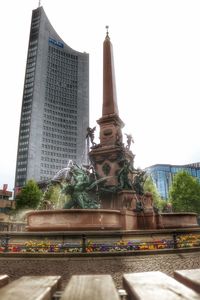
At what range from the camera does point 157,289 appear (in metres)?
1.60

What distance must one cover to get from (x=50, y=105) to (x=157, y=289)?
456 feet

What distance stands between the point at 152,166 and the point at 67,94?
6406cm

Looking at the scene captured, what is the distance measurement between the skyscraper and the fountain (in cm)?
10177

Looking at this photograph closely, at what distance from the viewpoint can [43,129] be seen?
13025 centimetres

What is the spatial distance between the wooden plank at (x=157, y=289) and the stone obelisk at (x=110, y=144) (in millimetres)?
18450

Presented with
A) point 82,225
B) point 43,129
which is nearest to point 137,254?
point 82,225

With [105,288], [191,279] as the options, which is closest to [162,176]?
[191,279]

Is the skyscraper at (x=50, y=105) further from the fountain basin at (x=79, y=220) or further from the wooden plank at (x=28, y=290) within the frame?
the wooden plank at (x=28, y=290)

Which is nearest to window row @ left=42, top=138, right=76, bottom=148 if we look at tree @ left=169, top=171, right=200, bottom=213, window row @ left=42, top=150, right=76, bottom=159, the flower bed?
window row @ left=42, top=150, right=76, bottom=159

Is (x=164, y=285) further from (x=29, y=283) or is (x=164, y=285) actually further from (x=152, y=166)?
(x=152, y=166)

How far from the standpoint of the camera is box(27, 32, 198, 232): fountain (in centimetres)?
1474

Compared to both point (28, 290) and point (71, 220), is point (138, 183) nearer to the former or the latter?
point (71, 220)

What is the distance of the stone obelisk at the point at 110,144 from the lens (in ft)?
69.0

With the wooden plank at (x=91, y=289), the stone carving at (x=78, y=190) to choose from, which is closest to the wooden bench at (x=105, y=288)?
the wooden plank at (x=91, y=289)
